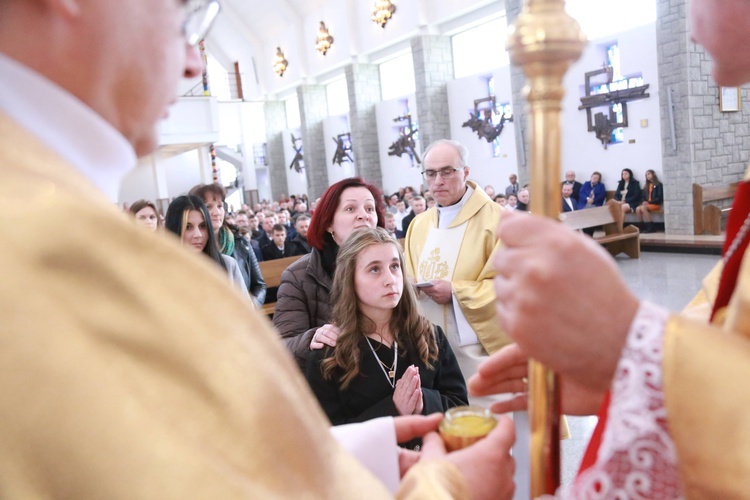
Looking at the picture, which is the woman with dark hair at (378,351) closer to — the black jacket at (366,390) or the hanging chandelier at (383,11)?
the black jacket at (366,390)

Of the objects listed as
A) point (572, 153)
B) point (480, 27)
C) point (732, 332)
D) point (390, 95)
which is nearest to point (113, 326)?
point (732, 332)

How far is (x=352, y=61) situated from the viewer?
61.2 ft

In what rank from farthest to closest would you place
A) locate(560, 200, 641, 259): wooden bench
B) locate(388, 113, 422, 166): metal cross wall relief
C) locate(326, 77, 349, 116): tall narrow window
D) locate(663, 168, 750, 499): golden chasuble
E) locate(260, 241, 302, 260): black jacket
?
locate(326, 77, 349, 116): tall narrow window
locate(388, 113, 422, 166): metal cross wall relief
locate(560, 200, 641, 259): wooden bench
locate(260, 241, 302, 260): black jacket
locate(663, 168, 750, 499): golden chasuble

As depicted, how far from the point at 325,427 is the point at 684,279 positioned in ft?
25.2

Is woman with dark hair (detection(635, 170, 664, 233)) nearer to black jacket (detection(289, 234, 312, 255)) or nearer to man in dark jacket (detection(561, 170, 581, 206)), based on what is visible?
man in dark jacket (detection(561, 170, 581, 206))

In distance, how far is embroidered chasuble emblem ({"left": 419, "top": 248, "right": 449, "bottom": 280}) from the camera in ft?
12.5

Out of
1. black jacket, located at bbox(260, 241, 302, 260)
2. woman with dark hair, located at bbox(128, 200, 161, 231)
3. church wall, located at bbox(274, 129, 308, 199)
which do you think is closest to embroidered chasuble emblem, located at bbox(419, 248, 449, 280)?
woman with dark hair, located at bbox(128, 200, 161, 231)

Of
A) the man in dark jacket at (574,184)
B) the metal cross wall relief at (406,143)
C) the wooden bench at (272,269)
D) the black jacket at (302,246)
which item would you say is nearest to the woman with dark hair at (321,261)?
the wooden bench at (272,269)

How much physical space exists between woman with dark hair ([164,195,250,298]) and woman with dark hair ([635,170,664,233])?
953cm

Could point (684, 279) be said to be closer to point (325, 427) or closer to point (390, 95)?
point (325, 427)

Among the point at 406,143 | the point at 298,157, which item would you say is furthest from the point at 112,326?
the point at 298,157

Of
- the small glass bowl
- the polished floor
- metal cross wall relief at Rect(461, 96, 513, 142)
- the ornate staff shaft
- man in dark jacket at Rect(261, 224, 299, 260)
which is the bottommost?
the polished floor

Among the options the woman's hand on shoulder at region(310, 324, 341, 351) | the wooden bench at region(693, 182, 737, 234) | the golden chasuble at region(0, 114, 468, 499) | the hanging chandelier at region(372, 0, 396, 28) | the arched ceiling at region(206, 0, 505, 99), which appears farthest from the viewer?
the hanging chandelier at region(372, 0, 396, 28)

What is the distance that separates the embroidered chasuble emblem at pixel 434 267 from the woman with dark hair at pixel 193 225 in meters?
1.26
